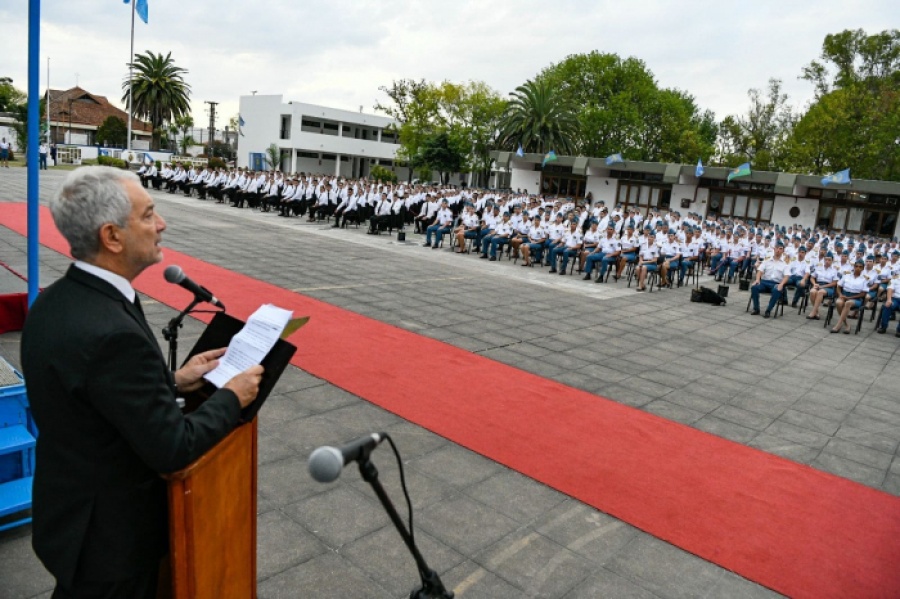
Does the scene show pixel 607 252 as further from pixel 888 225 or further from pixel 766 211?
pixel 888 225

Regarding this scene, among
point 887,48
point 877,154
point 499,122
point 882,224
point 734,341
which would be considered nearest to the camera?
point 734,341

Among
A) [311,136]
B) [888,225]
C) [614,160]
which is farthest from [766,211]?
[311,136]

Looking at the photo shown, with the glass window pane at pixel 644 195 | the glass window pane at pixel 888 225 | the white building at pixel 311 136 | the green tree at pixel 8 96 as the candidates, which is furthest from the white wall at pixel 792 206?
the green tree at pixel 8 96

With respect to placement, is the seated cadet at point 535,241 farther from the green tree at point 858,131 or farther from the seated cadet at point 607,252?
the green tree at point 858,131

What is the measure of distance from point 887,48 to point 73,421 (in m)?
47.9

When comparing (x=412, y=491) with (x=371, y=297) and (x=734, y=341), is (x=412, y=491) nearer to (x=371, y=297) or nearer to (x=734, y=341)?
(x=371, y=297)

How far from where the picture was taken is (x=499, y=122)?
45.6 m

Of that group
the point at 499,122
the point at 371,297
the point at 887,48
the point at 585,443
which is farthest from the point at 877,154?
the point at 585,443

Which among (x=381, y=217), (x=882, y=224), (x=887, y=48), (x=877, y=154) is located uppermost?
(x=887, y=48)

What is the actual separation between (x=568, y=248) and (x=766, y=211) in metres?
18.9

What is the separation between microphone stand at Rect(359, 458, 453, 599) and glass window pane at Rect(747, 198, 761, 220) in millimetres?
31455

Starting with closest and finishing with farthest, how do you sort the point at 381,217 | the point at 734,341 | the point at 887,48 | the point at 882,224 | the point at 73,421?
the point at 73,421
the point at 734,341
the point at 381,217
the point at 882,224
the point at 887,48

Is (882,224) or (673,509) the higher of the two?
(882,224)

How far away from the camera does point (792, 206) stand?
28125 millimetres
